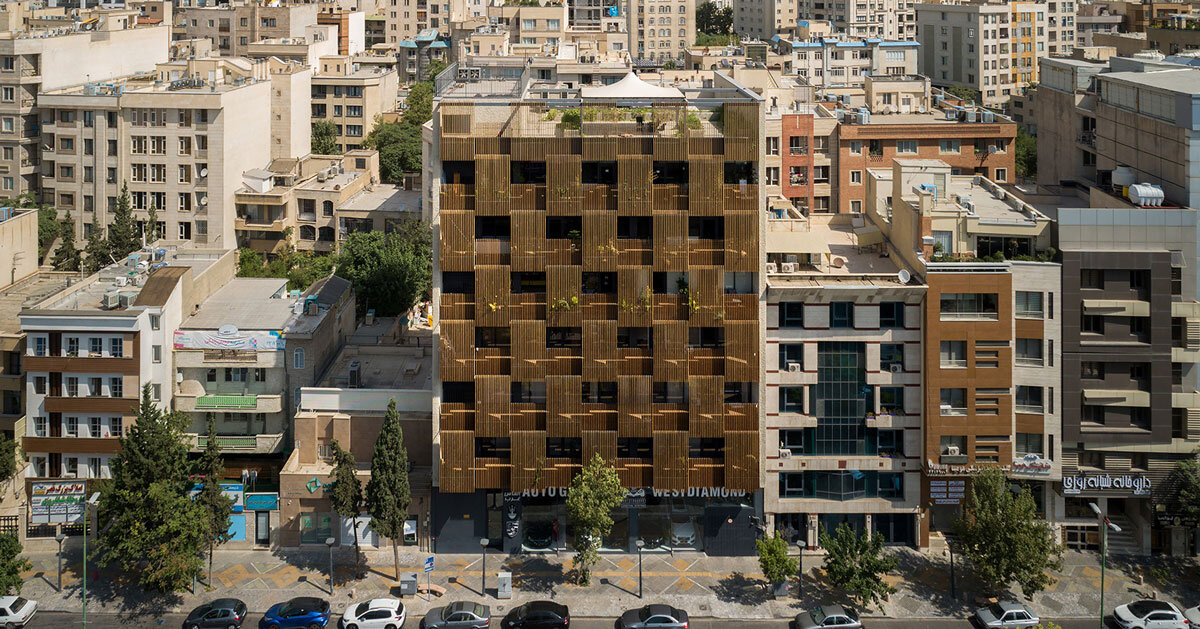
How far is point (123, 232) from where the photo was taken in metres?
120

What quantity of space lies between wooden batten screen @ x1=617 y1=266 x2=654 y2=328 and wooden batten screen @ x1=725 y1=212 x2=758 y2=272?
4.70 metres

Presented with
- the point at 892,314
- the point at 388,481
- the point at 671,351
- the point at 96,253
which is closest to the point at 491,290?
the point at 671,351

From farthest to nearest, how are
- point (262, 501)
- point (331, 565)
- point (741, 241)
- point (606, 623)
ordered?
point (262, 501) < point (741, 241) < point (331, 565) < point (606, 623)

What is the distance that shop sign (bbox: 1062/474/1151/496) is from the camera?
75.1m

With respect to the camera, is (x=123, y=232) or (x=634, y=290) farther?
(x=123, y=232)

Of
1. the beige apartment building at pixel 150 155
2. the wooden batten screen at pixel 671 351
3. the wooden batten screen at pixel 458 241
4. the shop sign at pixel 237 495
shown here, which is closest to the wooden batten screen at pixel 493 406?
the wooden batten screen at pixel 458 241

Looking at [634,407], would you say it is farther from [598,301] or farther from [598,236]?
[598,236]

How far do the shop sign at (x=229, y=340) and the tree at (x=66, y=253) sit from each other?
43.0 meters

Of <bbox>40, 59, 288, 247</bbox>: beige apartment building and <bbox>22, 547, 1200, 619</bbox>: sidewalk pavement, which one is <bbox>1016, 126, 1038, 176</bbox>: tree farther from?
<bbox>40, 59, 288, 247</bbox>: beige apartment building

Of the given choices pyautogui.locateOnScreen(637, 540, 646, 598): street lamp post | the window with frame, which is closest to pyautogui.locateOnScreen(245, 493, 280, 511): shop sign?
pyautogui.locateOnScreen(637, 540, 646, 598): street lamp post

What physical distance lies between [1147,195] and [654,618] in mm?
39114

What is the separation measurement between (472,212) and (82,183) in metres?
70.2

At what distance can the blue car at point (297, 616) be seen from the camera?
223ft

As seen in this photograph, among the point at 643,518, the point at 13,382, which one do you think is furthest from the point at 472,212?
the point at 13,382
